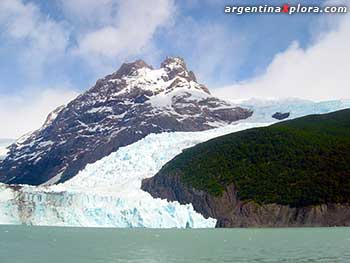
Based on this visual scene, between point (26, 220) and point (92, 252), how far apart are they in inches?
1679

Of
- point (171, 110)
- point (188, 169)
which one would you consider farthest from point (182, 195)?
point (171, 110)

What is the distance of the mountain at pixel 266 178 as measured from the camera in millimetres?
80312

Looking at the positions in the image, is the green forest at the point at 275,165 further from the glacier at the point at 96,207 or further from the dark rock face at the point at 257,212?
the glacier at the point at 96,207

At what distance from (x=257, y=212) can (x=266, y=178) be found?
36.7ft

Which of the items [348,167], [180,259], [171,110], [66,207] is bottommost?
[180,259]

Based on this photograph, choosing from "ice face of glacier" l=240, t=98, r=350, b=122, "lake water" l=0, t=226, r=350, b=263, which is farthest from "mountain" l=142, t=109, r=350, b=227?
"ice face of glacier" l=240, t=98, r=350, b=122

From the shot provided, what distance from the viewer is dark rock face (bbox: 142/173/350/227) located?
7869 centimetres

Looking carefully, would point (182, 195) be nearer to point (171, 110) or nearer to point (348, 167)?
point (348, 167)

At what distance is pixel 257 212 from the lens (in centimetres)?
8069

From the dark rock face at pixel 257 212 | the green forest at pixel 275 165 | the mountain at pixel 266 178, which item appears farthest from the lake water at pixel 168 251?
the green forest at pixel 275 165

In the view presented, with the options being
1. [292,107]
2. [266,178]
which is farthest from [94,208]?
[292,107]

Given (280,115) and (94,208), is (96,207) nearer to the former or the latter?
(94,208)

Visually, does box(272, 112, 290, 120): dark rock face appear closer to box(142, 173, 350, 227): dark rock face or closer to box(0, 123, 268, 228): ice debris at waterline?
box(142, 173, 350, 227): dark rock face

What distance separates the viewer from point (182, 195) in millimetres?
87062
